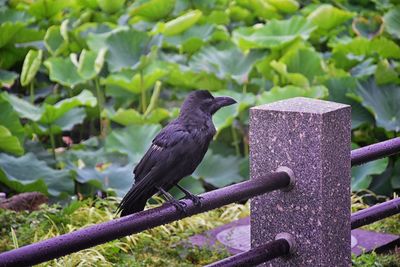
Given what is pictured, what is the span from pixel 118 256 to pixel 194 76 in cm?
265

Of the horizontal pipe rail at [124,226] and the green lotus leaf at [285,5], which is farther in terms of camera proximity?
the green lotus leaf at [285,5]

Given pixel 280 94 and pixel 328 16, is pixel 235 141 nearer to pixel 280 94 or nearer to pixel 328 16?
pixel 280 94

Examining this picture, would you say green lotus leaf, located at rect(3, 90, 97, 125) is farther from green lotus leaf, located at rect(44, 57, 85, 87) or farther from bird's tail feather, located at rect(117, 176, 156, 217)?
bird's tail feather, located at rect(117, 176, 156, 217)

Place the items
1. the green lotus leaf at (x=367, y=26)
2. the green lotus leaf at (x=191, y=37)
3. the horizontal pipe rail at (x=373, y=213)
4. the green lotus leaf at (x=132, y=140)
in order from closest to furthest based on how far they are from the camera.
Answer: the horizontal pipe rail at (x=373, y=213)
the green lotus leaf at (x=132, y=140)
the green lotus leaf at (x=191, y=37)
the green lotus leaf at (x=367, y=26)

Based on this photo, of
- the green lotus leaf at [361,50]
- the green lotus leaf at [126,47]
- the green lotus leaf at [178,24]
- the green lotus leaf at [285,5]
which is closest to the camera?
the green lotus leaf at [126,47]

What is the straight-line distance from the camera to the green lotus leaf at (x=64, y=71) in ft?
20.9

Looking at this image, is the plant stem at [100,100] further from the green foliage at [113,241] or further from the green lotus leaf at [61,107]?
the green foliage at [113,241]

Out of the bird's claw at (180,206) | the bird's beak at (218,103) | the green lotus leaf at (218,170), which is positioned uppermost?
the bird's beak at (218,103)

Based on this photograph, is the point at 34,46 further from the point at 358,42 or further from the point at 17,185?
the point at 358,42

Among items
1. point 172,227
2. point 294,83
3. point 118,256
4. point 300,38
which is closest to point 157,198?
point 172,227

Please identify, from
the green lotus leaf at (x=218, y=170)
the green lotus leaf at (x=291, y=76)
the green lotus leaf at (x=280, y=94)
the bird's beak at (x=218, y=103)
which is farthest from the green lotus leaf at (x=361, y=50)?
the bird's beak at (x=218, y=103)

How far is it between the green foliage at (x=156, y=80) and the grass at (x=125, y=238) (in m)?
0.56

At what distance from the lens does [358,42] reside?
21.9 feet

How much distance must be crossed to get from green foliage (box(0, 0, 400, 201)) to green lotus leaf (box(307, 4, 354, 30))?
1cm
